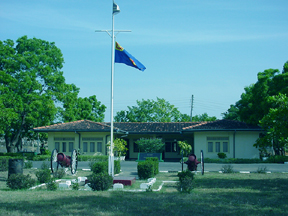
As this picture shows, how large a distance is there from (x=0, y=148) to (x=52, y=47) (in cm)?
2579

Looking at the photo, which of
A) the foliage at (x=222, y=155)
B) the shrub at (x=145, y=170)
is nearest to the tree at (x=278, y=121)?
the shrub at (x=145, y=170)

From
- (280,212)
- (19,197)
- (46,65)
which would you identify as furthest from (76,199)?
(46,65)

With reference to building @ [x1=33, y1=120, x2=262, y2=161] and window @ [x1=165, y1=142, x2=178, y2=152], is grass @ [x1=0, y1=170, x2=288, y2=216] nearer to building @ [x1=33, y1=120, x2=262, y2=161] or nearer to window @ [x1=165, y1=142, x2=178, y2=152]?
building @ [x1=33, y1=120, x2=262, y2=161]

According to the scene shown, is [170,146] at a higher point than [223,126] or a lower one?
lower

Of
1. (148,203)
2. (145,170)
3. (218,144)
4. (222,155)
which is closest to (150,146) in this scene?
(218,144)

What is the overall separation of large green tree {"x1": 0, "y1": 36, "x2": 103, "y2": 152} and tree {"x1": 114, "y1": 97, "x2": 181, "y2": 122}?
19.3 m

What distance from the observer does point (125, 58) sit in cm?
1617

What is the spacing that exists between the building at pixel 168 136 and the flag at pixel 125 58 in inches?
705

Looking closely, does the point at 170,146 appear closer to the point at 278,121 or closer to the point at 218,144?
the point at 218,144

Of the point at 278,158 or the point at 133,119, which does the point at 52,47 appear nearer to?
the point at 133,119

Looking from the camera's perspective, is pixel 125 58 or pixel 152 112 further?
pixel 152 112

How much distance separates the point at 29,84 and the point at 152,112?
25.5 meters

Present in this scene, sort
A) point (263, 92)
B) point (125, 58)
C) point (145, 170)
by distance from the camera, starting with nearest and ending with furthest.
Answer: point (125, 58)
point (145, 170)
point (263, 92)

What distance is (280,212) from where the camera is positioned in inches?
344
